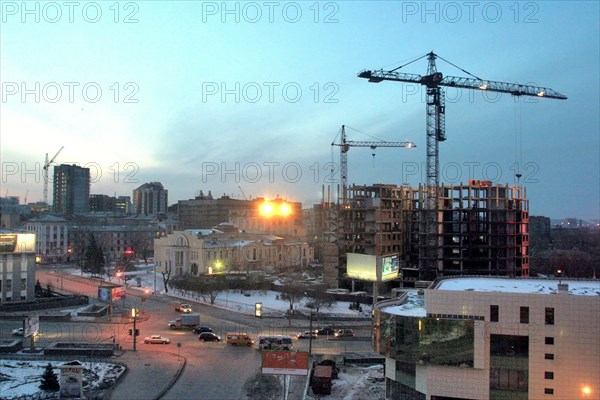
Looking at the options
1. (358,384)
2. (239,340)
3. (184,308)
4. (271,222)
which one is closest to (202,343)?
(239,340)

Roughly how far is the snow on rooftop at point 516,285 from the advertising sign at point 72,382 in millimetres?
10180

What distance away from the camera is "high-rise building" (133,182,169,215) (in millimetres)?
109562

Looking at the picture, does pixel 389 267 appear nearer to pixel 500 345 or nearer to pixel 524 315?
pixel 500 345

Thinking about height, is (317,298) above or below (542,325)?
below

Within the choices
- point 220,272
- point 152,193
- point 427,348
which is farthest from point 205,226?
point 427,348

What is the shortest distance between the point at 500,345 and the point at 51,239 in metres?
51.1

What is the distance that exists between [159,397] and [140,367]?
314cm

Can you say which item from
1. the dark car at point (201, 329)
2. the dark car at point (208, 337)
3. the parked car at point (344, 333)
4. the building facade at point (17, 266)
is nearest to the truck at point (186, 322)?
the dark car at point (201, 329)

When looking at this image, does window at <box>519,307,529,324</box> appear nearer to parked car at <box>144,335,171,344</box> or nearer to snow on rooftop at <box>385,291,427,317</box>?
snow on rooftop at <box>385,291,427,317</box>

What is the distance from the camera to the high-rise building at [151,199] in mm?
109562

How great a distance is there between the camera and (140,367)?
59.4 ft

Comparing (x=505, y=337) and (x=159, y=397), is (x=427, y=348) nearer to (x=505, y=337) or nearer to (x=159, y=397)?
(x=505, y=337)

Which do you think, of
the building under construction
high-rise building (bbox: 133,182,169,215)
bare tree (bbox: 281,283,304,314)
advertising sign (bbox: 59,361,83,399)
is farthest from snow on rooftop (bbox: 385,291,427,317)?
high-rise building (bbox: 133,182,169,215)

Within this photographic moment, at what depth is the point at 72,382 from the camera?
15.3m
